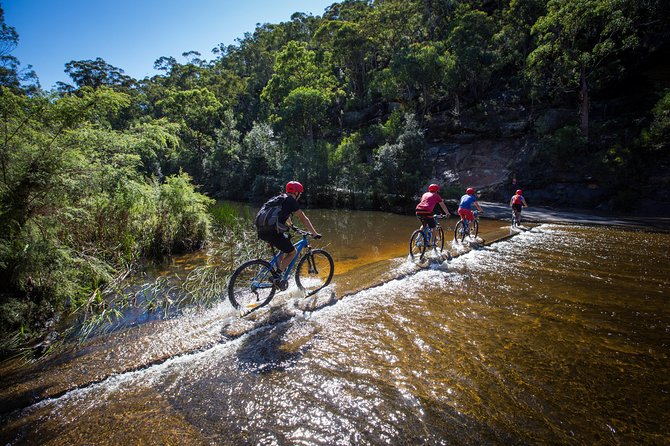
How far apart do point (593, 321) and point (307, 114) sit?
35.9 m

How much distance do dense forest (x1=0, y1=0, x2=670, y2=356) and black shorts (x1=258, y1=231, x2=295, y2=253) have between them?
12.2 feet

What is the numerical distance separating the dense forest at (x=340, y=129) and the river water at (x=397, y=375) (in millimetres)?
3283

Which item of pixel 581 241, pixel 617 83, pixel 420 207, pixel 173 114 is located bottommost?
pixel 581 241

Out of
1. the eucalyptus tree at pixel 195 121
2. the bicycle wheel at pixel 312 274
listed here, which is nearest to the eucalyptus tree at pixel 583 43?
the bicycle wheel at pixel 312 274

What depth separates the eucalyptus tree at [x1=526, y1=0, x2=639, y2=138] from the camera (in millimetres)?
21531

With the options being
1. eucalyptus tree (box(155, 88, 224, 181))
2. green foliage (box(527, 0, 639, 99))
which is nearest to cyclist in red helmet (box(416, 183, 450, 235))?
green foliage (box(527, 0, 639, 99))

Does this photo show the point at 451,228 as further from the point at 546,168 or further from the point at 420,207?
the point at 546,168

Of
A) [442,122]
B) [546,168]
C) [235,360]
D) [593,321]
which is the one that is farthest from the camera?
[442,122]

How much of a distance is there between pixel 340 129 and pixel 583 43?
28365mm

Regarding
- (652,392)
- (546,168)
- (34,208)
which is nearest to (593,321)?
(652,392)

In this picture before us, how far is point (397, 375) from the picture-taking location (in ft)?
12.8

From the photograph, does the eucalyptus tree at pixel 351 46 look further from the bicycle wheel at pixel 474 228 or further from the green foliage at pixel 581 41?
the bicycle wheel at pixel 474 228

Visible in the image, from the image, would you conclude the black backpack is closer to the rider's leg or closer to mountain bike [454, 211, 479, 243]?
the rider's leg

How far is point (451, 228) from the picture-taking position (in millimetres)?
17250
